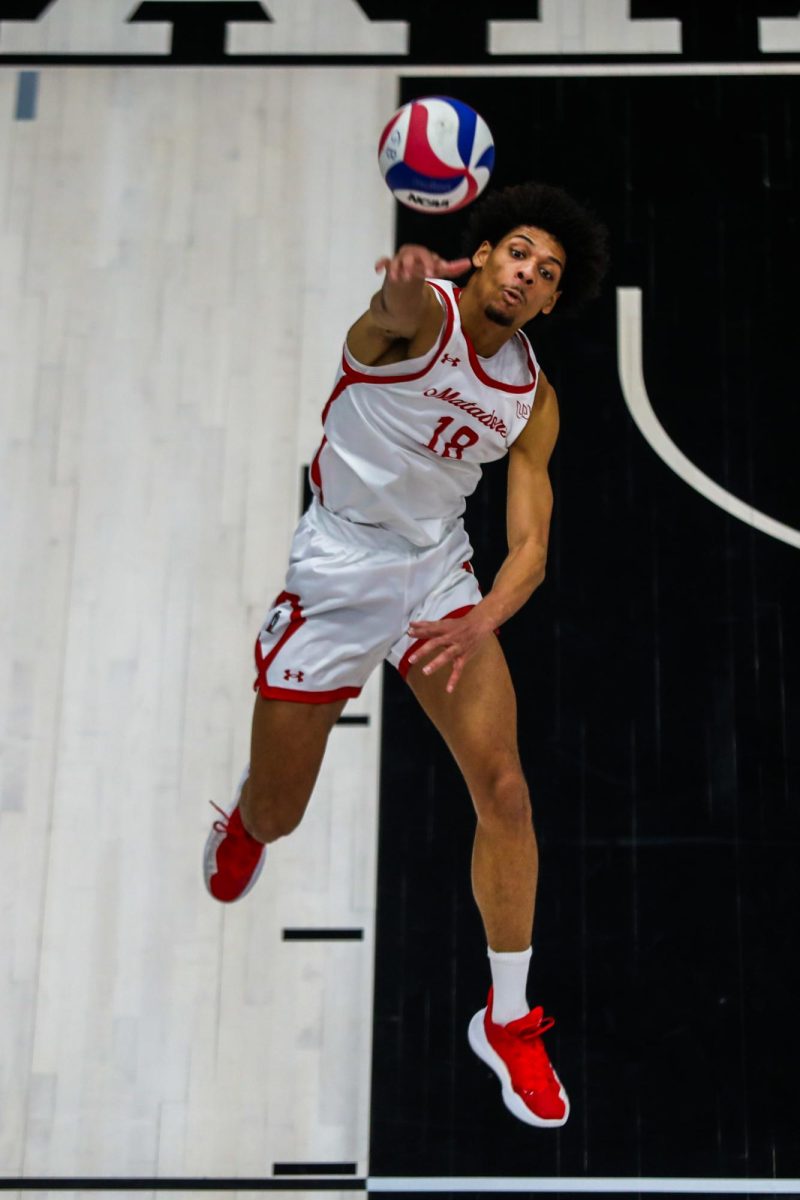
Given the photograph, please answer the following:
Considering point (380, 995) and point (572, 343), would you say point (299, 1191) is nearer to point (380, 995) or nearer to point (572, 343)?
point (380, 995)

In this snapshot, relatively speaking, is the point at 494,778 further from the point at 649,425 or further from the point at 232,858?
the point at 649,425

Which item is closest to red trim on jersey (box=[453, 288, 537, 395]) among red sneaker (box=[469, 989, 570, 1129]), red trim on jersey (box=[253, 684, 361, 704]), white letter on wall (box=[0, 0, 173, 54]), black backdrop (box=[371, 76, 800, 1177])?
red trim on jersey (box=[253, 684, 361, 704])

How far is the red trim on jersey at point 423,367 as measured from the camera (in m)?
4.60

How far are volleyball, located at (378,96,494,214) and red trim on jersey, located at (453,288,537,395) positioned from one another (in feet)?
1.32

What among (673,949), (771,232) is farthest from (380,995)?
(771,232)

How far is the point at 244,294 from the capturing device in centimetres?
730

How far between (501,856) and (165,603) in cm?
261

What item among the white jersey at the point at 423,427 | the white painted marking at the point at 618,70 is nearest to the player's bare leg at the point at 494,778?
the white jersey at the point at 423,427

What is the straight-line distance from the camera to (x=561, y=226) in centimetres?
478

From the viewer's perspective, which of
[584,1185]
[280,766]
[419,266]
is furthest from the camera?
[584,1185]

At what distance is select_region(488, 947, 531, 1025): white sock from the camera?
16.1 ft

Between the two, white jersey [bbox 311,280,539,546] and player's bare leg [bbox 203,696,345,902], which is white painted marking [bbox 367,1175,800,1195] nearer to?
player's bare leg [bbox 203,696,345,902]

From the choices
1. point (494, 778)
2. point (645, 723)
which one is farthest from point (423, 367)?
point (645, 723)

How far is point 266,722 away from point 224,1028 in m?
1.94
